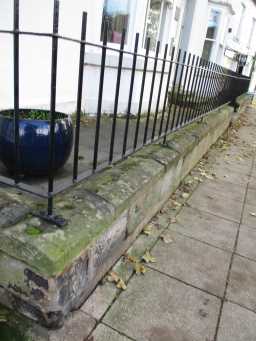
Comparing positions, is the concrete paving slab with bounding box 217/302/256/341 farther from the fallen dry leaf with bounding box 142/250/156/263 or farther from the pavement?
the fallen dry leaf with bounding box 142/250/156/263

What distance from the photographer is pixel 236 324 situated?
6.71 feet

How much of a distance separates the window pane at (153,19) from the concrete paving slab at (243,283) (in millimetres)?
5228

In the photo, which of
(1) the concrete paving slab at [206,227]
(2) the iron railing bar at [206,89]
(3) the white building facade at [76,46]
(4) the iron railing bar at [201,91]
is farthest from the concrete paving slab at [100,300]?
(2) the iron railing bar at [206,89]

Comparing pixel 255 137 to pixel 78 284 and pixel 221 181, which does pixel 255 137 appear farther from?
pixel 78 284

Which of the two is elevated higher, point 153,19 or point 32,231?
point 153,19

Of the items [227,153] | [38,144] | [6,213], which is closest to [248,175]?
[227,153]

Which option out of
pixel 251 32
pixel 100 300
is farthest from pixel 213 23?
pixel 100 300

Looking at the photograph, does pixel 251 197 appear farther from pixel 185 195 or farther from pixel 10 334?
pixel 10 334

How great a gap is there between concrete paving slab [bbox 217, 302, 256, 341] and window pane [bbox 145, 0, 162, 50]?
18.7 feet

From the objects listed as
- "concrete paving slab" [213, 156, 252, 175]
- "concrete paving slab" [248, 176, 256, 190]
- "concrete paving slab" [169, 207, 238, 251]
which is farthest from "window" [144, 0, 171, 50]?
"concrete paving slab" [169, 207, 238, 251]

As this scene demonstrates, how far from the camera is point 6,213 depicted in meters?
1.75

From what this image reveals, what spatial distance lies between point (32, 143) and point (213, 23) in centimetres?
1234

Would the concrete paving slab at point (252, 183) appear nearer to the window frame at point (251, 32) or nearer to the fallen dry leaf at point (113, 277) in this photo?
the fallen dry leaf at point (113, 277)

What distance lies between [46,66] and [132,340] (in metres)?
3.42
